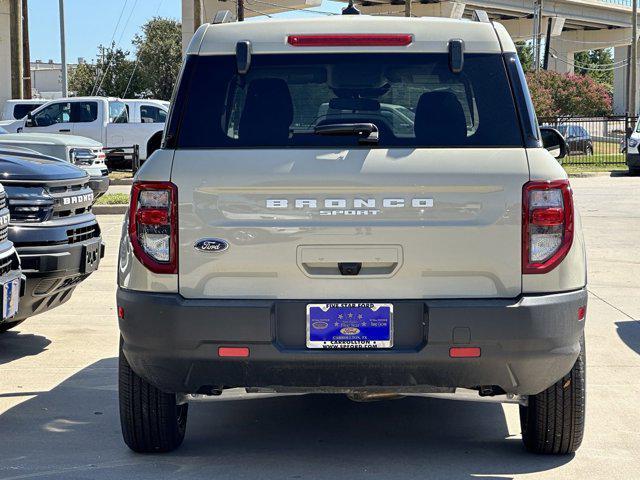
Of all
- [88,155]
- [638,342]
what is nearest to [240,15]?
[88,155]

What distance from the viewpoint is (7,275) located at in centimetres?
681

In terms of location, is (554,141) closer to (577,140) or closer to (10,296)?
(10,296)

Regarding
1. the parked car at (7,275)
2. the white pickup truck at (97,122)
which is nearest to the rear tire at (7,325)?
the parked car at (7,275)

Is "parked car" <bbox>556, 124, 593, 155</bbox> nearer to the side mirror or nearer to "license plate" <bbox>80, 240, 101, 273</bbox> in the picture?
"license plate" <bbox>80, 240, 101, 273</bbox>

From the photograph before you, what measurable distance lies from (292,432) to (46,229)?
269 cm

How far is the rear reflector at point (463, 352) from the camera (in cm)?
508

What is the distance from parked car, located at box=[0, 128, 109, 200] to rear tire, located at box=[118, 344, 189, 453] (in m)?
7.06

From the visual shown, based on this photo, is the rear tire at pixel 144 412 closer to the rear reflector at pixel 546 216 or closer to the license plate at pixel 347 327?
the license plate at pixel 347 327

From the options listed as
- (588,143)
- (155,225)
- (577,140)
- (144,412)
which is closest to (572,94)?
(577,140)

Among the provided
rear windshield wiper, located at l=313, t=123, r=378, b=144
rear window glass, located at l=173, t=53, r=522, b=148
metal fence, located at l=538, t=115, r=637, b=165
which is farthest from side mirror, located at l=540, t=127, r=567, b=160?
metal fence, located at l=538, t=115, r=637, b=165

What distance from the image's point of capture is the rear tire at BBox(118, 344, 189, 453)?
5.68 meters

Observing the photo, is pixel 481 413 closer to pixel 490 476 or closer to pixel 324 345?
pixel 490 476

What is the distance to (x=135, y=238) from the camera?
522cm

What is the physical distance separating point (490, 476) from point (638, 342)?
3.87m
